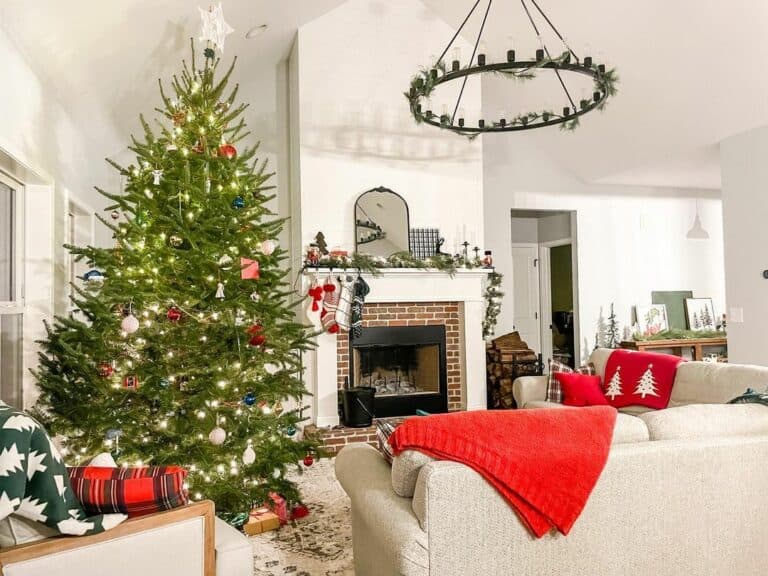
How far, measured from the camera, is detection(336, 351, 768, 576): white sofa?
1.88 m

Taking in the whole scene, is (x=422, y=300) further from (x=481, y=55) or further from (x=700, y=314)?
(x=700, y=314)

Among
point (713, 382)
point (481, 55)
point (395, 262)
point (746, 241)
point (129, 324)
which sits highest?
point (481, 55)

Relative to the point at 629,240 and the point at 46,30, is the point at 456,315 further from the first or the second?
the point at 46,30

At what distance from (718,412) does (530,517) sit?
0.92m

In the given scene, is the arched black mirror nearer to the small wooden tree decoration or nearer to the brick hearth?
the small wooden tree decoration

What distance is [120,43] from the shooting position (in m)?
3.49

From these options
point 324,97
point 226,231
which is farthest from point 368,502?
point 324,97

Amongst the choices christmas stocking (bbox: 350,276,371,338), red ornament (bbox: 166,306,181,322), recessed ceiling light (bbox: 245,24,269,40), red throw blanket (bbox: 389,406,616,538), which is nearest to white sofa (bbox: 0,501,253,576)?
red throw blanket (bbox: 389,406,616,538)

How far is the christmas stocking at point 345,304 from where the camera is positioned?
16.8 feet

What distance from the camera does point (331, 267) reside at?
5152mm

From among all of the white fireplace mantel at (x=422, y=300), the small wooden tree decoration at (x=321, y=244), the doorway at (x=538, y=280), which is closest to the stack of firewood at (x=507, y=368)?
the white fireplace mantel at (x=422, y=300)

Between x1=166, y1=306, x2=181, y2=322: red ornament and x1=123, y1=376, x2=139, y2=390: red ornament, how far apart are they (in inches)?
13.0

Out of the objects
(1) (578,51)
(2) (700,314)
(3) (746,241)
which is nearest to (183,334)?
(1) (578,51)

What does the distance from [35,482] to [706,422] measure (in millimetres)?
2199
